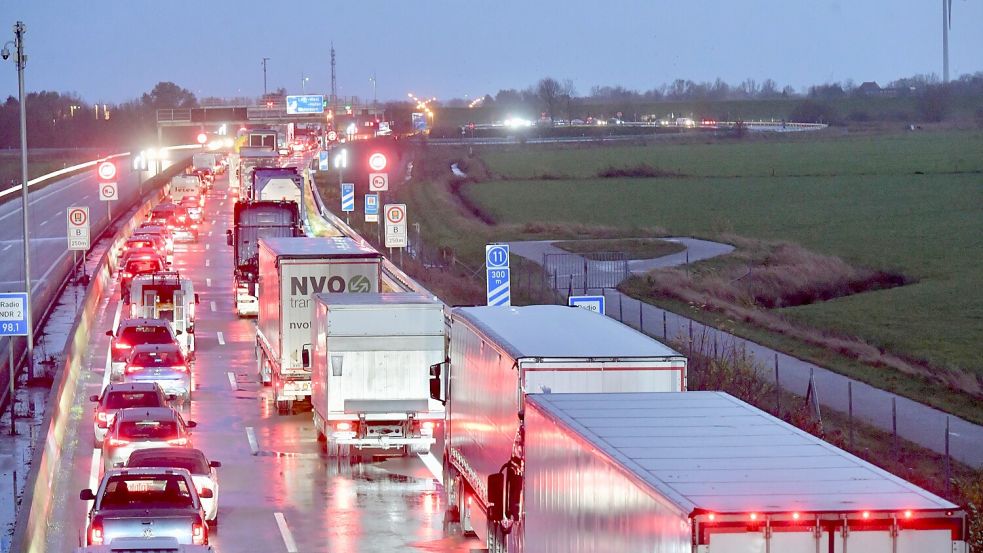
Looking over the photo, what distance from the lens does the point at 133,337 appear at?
121ft

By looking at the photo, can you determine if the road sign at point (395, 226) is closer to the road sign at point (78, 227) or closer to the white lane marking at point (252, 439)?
the road sign at point (78, 227)

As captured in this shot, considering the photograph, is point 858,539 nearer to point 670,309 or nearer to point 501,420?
point 501,420

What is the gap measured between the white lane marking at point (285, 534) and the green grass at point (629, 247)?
48726mm

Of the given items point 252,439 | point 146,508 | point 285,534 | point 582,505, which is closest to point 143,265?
point 252,439

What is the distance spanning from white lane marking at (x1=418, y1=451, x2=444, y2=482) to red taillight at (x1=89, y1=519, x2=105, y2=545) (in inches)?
332

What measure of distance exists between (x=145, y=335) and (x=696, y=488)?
2896 centimetres

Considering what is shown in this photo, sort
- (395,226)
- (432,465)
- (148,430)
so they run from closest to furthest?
1. (148,430)
2. (432,465)
3. (395,226)

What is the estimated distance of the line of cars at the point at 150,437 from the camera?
18.2 metres

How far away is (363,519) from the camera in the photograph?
75.0 feet

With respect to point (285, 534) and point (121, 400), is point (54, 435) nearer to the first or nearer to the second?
point (121, 400)

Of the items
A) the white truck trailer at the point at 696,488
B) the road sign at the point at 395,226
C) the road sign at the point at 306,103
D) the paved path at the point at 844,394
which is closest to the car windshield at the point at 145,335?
the road sign at the point at 395,226

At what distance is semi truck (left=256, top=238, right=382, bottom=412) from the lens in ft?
106

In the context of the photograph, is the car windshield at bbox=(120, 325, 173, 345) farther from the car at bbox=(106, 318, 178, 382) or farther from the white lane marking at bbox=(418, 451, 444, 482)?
the white lane marking at bbox=(418, 451, 444, 482)

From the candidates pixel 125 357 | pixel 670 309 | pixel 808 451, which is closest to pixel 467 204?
pixel 670 309
